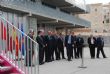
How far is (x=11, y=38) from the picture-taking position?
918 cm

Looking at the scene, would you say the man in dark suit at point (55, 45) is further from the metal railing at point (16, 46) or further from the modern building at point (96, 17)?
the modern building at point (96, 17)

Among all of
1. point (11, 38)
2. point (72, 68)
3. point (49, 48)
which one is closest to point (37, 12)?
point (49, 48)

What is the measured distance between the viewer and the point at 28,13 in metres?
34.3

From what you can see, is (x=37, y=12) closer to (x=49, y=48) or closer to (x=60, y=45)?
(x=60, y=45)

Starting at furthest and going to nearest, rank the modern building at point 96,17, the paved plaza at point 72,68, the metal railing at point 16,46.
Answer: the modern building at point 96,17 < the paved plaza at point 72,68 < the metal railing at point 16,46

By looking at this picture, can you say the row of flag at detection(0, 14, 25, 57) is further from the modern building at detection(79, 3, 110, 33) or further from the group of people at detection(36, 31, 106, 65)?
the modern building at detection(79, 3, 110, 33)

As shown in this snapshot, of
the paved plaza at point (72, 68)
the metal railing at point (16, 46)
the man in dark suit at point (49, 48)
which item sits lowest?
the paved plaza at point (72, 68)

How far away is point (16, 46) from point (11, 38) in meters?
0.29

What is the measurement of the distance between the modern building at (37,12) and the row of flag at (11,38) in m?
13.5

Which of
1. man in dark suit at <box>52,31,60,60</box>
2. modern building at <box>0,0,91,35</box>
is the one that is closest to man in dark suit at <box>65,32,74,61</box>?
man in dark suit at <box>52,31,60,60</box>

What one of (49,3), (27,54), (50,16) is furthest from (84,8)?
(27,54)

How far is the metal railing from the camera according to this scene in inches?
354

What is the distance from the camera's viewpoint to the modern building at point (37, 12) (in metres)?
28.9

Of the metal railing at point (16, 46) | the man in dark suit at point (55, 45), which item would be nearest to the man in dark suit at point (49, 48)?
the man in dark suit at point (55, 45)
